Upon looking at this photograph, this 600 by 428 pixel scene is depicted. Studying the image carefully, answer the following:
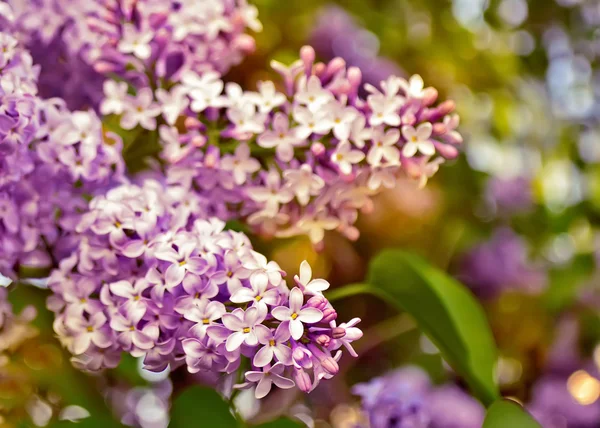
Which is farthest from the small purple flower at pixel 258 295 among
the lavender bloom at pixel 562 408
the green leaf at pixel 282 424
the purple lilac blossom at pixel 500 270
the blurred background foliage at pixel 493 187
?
the purple lilac blossom at pixel 500 270

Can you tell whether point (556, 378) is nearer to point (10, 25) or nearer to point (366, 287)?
point (366, 287)

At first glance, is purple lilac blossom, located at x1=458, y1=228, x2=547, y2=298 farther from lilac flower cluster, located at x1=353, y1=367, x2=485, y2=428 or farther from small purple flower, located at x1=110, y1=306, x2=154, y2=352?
small purple flower, located at x1=110, y1=306, x2=154, y2=352

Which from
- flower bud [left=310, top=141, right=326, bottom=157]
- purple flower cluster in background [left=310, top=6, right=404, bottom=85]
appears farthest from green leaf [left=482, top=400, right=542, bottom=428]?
purple flower cluster in background [left=310, top=6, right=404, bottom=85]

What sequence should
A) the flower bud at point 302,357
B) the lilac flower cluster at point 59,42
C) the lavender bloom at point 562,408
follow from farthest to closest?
the lavender bloom at point 562,408, the lilac flower cluster at point 59,42, the flower bud at point 302,357

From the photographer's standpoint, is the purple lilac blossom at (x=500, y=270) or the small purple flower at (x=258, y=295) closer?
the small purple flower at (x=258, y=295)

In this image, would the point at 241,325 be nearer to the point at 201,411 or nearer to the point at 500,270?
the point at 201,411

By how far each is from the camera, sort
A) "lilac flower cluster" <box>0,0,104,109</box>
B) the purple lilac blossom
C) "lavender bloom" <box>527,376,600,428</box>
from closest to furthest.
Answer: "lilac flower cluster" <box>0,0,104,109</box>
"lavender bloom" <box>527,376,600,428</box>
the purple lilac blossom

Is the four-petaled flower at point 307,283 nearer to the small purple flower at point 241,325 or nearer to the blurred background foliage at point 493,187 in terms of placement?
the small purple flower at point 241,325
